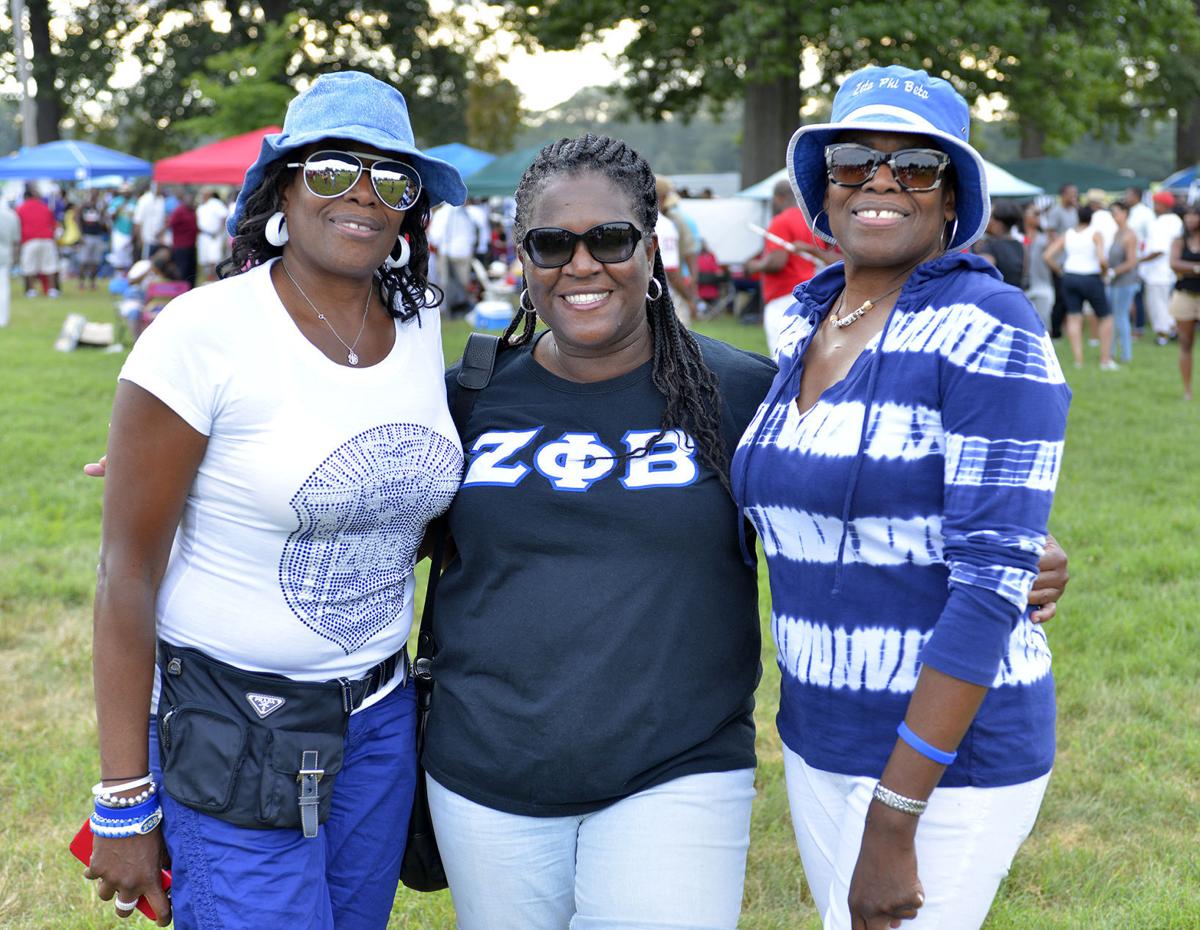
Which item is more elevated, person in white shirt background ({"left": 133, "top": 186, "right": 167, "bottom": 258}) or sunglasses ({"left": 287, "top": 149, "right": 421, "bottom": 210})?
sunglasses ({"left": 287, "top": 149, "right": 421, "bottom": 210})

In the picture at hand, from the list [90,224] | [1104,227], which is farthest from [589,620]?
[90,224]

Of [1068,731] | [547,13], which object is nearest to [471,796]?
[1068,731]

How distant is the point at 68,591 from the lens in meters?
6.43

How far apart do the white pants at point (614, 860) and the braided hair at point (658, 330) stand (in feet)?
2.13

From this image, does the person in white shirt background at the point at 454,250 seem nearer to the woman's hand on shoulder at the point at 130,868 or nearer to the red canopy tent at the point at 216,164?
the red canopy tent at the point at 216,164

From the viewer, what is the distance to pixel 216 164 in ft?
56.6

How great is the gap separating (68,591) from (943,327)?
5538mm

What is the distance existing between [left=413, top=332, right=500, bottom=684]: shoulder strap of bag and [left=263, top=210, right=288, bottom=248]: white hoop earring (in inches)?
17.5

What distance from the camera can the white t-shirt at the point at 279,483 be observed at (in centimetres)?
233

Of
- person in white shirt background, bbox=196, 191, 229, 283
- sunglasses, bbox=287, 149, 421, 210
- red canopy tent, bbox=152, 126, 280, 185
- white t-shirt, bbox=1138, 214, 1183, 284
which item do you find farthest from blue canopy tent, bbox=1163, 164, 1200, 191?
sunglasses, bbox=287, 149, 421, 210

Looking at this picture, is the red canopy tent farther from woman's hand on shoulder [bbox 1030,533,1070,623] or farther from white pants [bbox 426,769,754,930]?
woman's hand on shoulder [bbox 1030,533,1070,623]

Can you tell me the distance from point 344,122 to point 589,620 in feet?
3.67

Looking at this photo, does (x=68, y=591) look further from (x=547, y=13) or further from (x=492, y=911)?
(x=547, y=13)

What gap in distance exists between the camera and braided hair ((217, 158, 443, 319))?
263 centimetres
